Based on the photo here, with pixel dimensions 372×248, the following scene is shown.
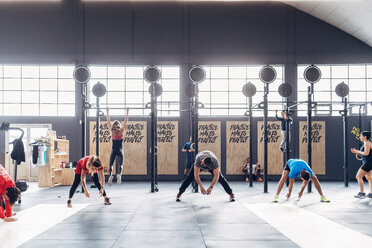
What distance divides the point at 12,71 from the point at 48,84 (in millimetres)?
1438

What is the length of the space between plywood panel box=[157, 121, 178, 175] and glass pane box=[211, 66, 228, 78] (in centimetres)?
243

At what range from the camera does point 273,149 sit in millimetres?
12688

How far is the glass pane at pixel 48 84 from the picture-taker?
13.0m

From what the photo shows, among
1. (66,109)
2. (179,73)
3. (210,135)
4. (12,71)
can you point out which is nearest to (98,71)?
(66,109)

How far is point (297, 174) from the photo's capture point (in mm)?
6863

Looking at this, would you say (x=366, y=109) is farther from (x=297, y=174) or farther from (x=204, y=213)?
(x=204, y=213)

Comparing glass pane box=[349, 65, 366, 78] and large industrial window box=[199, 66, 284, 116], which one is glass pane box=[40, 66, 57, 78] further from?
glass pane box=[349, 65, 366, 78]

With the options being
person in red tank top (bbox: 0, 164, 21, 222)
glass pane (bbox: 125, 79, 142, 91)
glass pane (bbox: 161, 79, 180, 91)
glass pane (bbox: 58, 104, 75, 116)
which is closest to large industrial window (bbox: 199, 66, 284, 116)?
glass pane (bbox: 161, 79, 180, 91)

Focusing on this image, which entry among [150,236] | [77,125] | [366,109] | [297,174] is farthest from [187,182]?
[366,109]

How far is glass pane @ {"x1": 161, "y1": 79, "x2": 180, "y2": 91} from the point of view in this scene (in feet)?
42.7

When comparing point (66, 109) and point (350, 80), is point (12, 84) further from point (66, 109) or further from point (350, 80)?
point (350, 80)

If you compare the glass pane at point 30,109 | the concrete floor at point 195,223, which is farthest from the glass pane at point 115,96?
the concrete floor at point 195,223

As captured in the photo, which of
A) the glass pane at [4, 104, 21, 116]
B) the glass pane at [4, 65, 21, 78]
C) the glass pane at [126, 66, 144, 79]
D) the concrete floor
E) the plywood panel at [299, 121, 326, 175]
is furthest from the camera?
the glass pane at [126, 66, 144, 79]

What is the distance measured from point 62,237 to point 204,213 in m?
2.51
